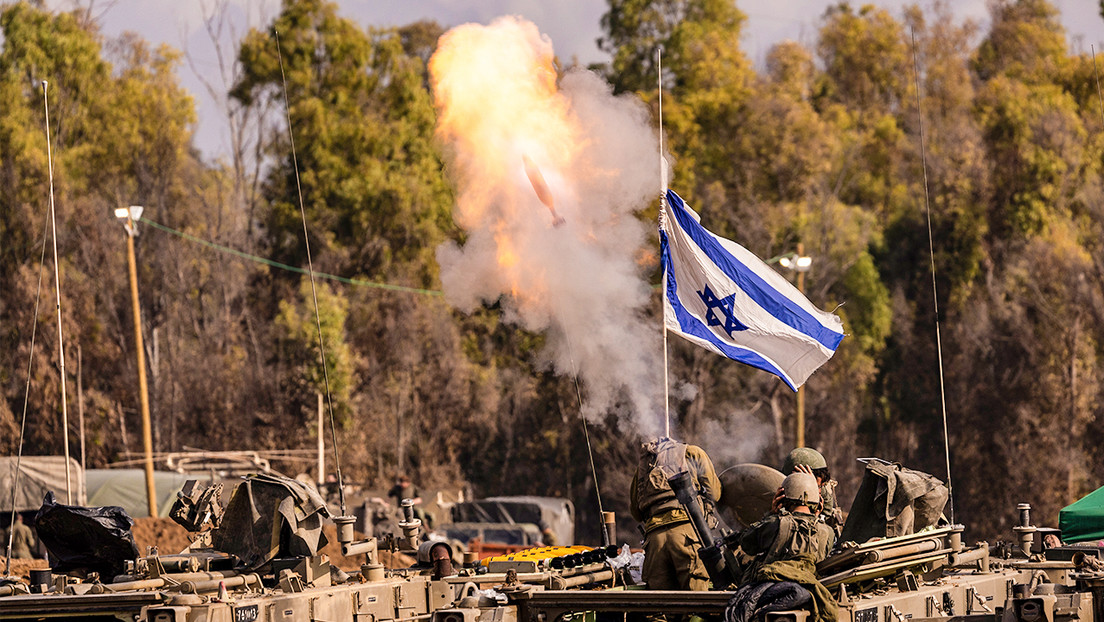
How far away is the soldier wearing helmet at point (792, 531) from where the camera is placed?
8227mm

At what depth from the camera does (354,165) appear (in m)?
40.5

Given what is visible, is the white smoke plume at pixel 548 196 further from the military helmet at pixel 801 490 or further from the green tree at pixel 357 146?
the green tree at pixel 357 146

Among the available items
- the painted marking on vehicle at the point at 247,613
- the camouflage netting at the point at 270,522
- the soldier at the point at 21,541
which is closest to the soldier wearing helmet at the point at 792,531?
the painted marking on vehicle at the point at 247,613

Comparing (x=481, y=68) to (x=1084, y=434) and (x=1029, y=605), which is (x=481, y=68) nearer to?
(x=1029, y=605)

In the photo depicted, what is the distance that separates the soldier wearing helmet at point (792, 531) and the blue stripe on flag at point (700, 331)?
352cm

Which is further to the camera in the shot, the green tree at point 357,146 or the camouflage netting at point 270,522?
the green tree at point 357,146

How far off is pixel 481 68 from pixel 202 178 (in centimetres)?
3041

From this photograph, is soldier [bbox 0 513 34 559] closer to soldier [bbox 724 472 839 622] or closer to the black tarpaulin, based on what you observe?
the black tarpaulin

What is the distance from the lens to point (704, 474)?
1002cm

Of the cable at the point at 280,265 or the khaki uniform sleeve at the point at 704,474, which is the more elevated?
the cable at the point at 280,265

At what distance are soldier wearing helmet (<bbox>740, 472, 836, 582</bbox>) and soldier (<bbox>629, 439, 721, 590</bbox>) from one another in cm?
111

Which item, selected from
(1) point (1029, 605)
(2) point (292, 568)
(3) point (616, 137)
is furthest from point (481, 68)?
(1) point (1029, 605)

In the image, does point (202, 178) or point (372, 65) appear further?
point (202, 178)

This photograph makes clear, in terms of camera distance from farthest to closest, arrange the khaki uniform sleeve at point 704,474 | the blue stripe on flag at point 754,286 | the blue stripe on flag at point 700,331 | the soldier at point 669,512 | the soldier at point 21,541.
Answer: the soldier at point 21,541 < the blue stripe on flag at point 754,286 < the blue stripe on flag at point 700,331 < the khaki uniform sleeve at point 704,474 < the soldier at point 669,512
